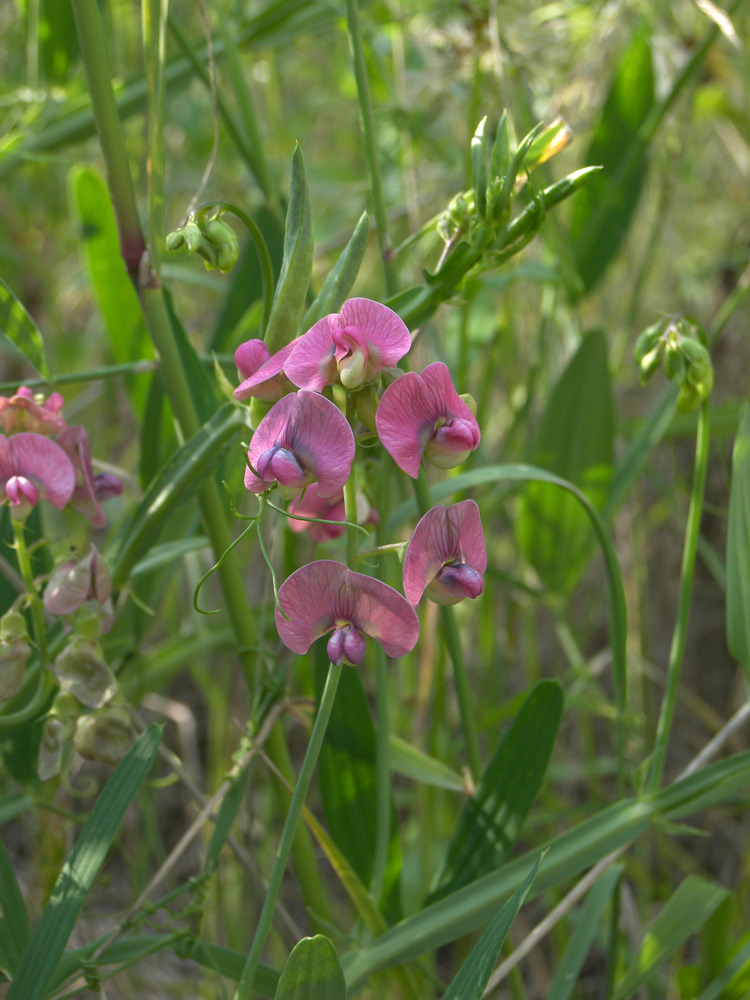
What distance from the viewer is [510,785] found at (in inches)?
24.9

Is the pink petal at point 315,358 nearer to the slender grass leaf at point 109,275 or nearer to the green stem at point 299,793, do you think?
the green stem at point 299,793

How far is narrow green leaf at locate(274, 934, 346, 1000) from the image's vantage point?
1.47 ft

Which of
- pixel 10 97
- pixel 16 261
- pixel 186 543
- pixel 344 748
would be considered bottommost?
pixel 344 748

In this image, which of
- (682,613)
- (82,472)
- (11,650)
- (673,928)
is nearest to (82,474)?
(82,472)

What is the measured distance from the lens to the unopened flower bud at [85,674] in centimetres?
53

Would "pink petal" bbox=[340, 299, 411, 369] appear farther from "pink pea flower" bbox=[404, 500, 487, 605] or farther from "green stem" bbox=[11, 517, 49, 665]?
"green stem" bbox=[11, 517, 49, 665]

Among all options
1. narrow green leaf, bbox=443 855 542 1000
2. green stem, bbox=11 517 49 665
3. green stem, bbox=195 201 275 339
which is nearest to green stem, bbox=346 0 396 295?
green stem, bbox=195 201 275 339

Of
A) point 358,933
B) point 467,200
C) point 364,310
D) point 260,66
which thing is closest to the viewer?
point 364,310

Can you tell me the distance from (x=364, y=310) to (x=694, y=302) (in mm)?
1197

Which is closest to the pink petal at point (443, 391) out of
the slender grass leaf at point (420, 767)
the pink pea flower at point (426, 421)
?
the pink pea flower at point (426, 421)

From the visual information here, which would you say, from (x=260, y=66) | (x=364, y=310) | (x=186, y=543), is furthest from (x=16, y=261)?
(x=364, y=310)

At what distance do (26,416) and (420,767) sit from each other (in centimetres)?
40

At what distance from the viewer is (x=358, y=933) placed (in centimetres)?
65

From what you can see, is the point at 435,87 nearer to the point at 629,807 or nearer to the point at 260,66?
the point at 260,66
